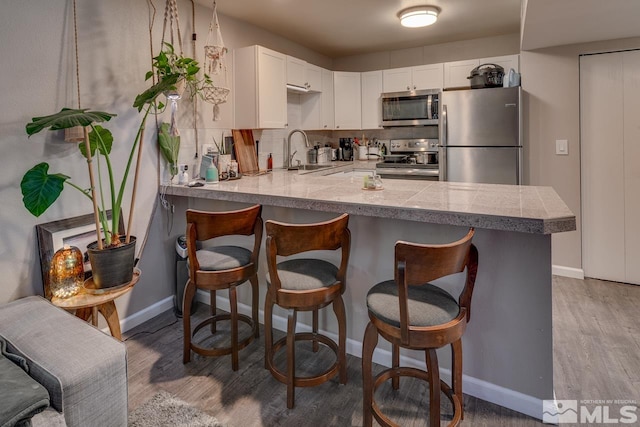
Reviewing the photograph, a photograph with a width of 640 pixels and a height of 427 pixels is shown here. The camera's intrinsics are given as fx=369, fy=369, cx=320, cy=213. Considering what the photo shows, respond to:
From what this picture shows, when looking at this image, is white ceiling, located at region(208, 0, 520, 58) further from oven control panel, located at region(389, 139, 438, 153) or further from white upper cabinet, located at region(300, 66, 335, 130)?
oven control panel, located at region(389, 139, 438, 153)

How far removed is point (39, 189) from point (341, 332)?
1.58m

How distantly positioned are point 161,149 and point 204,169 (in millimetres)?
342

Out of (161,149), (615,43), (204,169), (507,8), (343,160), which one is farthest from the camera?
(343,160)

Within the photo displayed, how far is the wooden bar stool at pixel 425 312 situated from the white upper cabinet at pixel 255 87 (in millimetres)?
2171

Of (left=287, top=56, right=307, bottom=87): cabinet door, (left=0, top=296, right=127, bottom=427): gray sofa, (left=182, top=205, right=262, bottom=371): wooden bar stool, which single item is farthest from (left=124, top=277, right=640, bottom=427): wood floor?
(left=287, top=56, right=307, bottom=87): cabinet door

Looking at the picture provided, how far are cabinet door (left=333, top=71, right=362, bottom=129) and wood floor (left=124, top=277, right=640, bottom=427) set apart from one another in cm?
315

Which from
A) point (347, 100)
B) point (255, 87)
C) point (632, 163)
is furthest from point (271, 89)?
point (632, 163)

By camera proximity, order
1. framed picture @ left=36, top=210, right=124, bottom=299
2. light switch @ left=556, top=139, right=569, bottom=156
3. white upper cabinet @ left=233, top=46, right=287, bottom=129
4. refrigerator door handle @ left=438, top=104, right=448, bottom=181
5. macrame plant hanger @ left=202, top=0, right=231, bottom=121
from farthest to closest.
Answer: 1. refrigerator door handle @ left=438, top=104, right=448, bottom=181
2. light switch @ left=556, top=139, right=569, bottom=156
3. white upper cabinet @ left=233, top=46, right=287, bottom=129
4. macrame plant hanger @ left=202, top=0, right=231, bottom=121
5. framed picture @ left=36, top=210, right=124, bottom=299

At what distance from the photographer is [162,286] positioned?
279cm

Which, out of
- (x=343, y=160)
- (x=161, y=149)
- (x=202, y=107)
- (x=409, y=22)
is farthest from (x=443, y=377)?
(x=343, y=160)

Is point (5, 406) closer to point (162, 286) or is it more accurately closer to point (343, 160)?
point (162, 286)

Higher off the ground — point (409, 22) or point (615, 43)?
point (409, 22)

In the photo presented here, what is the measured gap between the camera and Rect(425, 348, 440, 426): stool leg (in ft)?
4.52

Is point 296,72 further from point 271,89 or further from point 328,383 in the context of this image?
point 328,383
